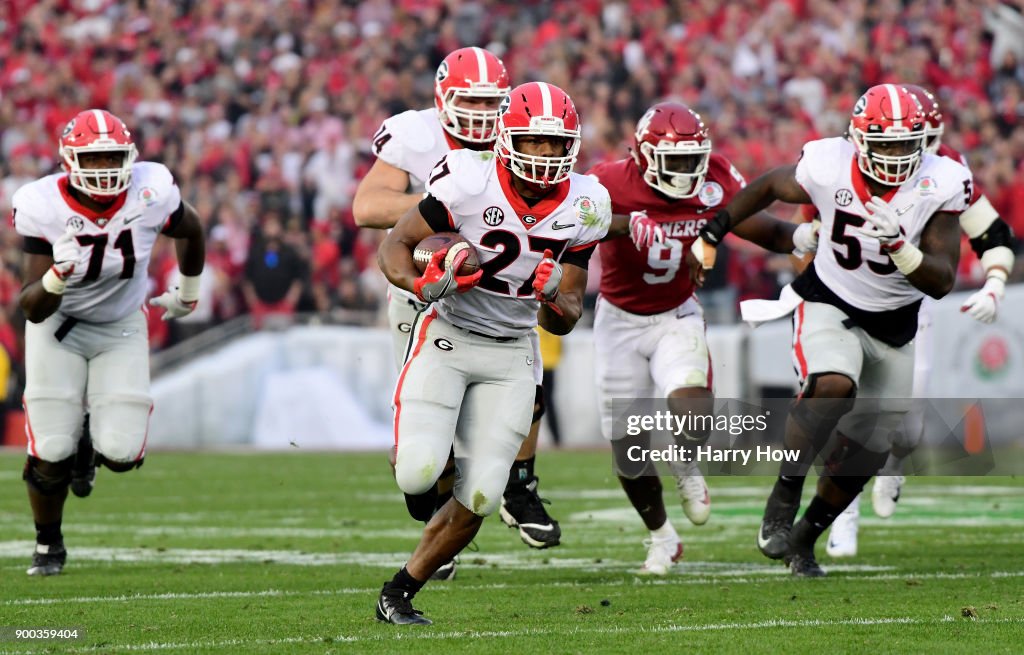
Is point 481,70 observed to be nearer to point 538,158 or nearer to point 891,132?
point 538,158

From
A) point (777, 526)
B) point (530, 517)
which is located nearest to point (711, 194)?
point (777, 526)

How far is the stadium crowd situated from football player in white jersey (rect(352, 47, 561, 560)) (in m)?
6.71

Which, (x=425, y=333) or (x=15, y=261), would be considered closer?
(x=425, y=333)

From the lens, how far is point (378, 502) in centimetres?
980

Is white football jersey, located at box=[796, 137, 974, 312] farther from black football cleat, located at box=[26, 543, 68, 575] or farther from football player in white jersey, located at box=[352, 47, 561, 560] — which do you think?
black football cleat, located at box=[26, 543, 68, 575]

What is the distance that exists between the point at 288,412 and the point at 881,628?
9587mm

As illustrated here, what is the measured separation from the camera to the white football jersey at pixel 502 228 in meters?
5.17

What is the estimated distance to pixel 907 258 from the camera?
19.7 ft

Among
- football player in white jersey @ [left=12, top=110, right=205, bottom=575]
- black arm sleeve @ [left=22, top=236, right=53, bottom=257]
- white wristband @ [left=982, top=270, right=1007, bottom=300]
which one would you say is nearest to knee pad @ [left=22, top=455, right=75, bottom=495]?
football player in white jersey @ [left=12, top=110, right=205, bottom=575]

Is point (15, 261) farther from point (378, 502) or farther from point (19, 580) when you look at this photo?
point (19, 580)

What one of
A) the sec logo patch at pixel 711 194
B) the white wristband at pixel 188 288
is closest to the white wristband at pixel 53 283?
the white wristband at pixel 188 288

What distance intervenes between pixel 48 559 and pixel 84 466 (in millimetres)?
811

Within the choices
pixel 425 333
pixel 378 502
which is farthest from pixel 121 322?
pixel 378 502

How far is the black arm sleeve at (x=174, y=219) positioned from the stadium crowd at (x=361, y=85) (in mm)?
6644
